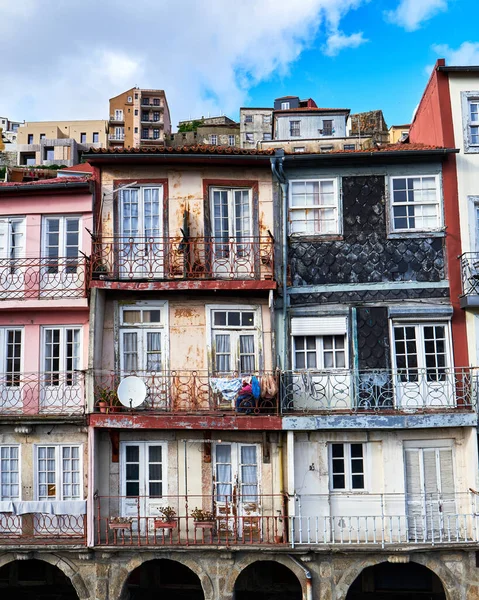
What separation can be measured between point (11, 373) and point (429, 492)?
11102mm

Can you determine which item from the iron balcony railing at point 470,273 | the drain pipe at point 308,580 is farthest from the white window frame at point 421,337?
the drain pipe at point 308,580

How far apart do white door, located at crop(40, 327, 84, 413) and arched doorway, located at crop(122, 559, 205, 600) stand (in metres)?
5.26

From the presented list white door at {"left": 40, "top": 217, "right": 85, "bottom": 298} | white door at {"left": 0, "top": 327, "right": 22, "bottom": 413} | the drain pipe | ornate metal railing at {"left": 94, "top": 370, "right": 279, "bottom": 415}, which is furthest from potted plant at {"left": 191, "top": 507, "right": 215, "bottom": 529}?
white door at {"left": 40, "top": 217, "right": 85, "bottom": 298}

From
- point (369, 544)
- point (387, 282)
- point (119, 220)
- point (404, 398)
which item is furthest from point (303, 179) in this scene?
point (369, 544)

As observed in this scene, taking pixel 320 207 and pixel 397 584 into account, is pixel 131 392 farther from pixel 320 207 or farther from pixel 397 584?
pixel 397 584

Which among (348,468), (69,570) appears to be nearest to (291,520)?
(348,468)

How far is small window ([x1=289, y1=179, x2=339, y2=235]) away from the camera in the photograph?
17.5 metres

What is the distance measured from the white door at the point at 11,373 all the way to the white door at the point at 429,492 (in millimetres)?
10014

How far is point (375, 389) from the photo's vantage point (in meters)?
16.7

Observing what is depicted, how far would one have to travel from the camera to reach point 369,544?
50.6 feet

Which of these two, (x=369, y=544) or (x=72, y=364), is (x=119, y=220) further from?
(x=369, y=544)

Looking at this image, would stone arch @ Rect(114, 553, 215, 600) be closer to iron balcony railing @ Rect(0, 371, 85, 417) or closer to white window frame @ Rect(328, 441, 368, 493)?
white window frame @ Rect(328, 441, 368, 493)

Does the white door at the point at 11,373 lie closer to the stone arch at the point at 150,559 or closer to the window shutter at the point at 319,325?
the stone arch at the point at 150,559

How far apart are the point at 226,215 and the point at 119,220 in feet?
9.33
